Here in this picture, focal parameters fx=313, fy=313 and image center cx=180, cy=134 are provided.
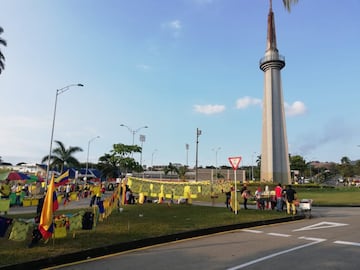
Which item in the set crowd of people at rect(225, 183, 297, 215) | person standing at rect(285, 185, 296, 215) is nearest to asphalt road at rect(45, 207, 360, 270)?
person standing at rect(285, 185, 296, 215)

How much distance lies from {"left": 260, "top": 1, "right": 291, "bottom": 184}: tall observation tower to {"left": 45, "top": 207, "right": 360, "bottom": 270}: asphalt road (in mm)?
36730

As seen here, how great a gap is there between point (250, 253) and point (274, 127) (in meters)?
41.6

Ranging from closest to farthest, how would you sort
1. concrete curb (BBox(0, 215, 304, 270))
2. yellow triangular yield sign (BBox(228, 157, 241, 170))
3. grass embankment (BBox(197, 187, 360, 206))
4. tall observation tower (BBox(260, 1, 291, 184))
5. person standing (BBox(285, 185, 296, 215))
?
1. concrete curb (BBox(0, 215, 304, 270))
2. yellow triangular yield sign (BBox(228, 157, 241, 170))
3. person standing (BBox(285, 185, 296, 215))
4. grass embankment (BBox(197, 187, 360, 206))
5. tall observation tower (BBox(260, 1, 291, 184))

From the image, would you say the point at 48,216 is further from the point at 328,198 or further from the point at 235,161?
the point at 328,198

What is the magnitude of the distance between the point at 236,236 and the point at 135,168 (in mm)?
34200

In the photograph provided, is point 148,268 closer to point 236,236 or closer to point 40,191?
point 236,236

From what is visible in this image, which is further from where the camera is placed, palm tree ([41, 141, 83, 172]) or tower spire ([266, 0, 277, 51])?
palm tree ([41, 141, 83, 172])

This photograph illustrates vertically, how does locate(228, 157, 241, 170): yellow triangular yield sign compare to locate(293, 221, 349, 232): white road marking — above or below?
above

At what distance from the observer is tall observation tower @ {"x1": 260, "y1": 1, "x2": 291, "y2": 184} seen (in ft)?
→ 154

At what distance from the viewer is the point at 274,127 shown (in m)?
47.4

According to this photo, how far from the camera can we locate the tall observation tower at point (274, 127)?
154ft

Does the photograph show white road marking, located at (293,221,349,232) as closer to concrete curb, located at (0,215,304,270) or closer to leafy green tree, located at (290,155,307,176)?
concrete curb, located at (0,215,304,270)

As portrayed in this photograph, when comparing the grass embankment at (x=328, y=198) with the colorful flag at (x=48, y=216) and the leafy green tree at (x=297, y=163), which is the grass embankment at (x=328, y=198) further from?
the leafy green tree at (x=297, y=163)

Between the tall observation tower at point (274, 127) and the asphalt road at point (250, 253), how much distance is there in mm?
36730
